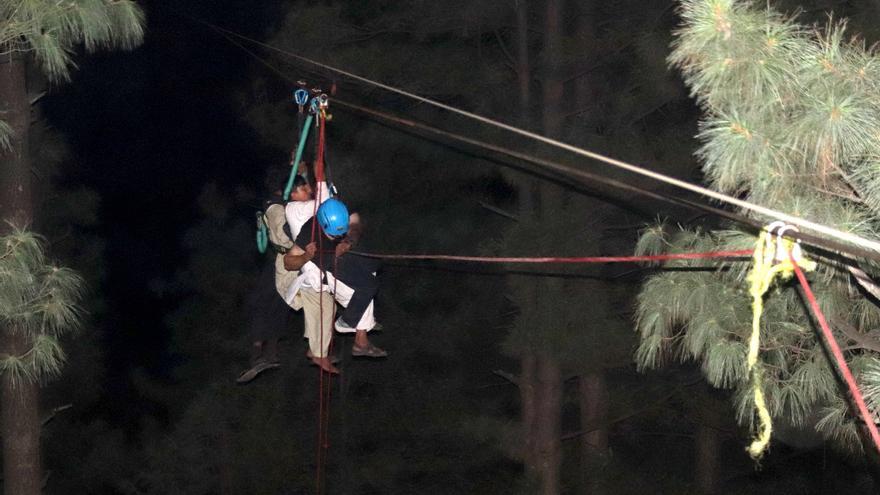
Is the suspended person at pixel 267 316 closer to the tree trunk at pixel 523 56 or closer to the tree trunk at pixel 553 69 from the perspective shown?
the tree trunk at pixel 553 69

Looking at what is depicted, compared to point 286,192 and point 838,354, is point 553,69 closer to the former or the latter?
point 286,192

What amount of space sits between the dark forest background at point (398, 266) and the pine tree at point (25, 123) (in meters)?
5.30

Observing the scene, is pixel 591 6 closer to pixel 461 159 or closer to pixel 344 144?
pixel 461 159

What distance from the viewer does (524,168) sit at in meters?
12.2

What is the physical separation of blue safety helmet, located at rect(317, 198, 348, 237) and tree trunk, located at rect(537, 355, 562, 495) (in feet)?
23.2

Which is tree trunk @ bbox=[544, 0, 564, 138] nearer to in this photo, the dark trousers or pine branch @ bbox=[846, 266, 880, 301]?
the dark trousers

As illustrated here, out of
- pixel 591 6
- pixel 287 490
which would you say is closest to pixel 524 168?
pixel 591 6

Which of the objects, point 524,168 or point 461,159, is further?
point 461,159

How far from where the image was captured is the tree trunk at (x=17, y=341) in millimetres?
6867

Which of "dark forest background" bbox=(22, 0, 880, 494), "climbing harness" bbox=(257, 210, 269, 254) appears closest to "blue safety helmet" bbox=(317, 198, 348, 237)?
"climbing harness" bbox=(257, 210, 269, 254)

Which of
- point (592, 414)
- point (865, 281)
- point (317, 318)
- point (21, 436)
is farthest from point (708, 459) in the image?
point (865, 281)

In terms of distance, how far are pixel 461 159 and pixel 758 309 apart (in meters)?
11.6

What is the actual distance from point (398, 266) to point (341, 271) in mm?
8102

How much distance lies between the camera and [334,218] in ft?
19.8
